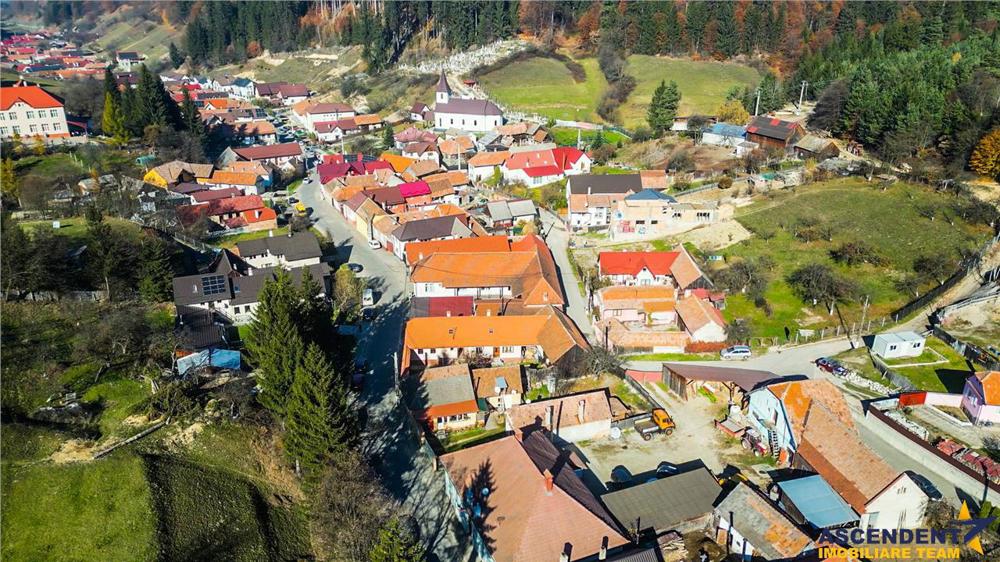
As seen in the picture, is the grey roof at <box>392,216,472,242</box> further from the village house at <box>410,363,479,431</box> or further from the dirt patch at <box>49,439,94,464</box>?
the dirt patch at <box>49,439,94,464</box>

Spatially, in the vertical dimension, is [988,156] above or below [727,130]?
above

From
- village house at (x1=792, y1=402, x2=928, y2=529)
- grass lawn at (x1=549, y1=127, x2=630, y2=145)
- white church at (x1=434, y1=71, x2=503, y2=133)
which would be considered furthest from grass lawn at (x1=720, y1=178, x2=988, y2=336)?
white church at (x1=434, y1=71, x2=503, y2=133)

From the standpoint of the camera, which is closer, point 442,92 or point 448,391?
point 448,391

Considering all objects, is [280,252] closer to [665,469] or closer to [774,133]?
[665,469]

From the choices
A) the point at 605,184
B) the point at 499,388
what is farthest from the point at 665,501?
the point at 605,184

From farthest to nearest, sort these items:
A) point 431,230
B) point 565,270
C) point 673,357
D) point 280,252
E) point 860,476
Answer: point 431,230 < point 565,270 < point 280,252 < point 673,357 < point 860,476

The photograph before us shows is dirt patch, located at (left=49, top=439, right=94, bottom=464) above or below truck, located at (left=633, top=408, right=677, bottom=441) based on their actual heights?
above

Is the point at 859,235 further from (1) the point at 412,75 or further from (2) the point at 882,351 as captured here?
(1) the point at 412,75
